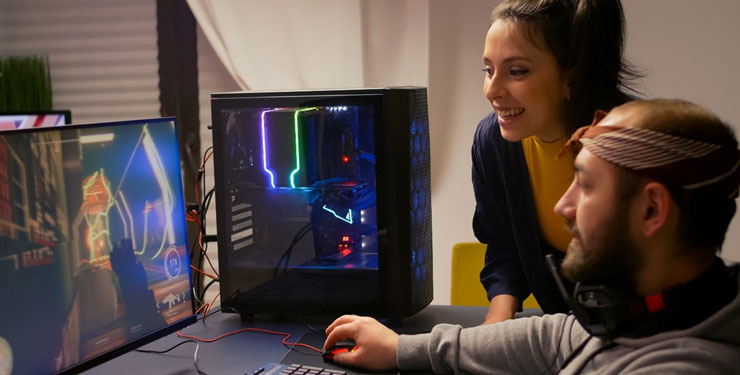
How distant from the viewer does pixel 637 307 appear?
96 centimetres

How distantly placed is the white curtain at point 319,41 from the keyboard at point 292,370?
1554 millimetres

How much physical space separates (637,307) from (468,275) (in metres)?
1.12

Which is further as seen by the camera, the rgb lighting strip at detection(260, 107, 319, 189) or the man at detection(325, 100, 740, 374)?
the rgb lighting strip at detection(260, 107, 319, 189)

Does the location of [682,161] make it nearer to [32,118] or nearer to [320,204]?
[320,204]

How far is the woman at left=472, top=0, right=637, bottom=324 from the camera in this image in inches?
55.2

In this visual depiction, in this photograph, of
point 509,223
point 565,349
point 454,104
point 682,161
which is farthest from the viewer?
point 454,104

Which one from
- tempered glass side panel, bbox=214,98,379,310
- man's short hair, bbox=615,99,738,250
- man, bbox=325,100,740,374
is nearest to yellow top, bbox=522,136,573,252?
tempered glass side panel, bbox=214,98,379,310

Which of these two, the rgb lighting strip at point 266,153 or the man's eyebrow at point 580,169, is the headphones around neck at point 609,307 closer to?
the man's eyebrow at point 580,169

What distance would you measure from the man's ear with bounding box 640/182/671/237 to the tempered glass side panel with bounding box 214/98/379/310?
2.51 ft

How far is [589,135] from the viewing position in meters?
1.00

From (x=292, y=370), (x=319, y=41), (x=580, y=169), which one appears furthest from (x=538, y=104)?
(x=319, y=41)

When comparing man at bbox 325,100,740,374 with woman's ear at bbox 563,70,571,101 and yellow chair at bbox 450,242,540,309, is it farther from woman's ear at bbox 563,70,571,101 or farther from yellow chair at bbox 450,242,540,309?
yellow chair at bbox 450,242,540,309

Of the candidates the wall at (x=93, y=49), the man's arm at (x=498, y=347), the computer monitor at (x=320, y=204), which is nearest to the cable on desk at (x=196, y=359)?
the computer monitor at (x=320, y=204)

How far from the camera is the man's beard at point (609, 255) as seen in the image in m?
0.95
